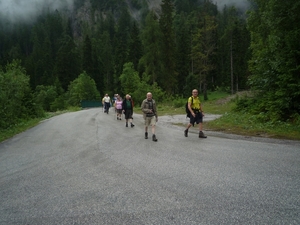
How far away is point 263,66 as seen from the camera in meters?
15.0

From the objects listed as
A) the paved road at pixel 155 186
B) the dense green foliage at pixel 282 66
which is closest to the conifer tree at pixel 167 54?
the dense green foliage at pixel 282 66

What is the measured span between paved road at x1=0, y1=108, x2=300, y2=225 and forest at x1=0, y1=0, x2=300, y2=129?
7.85 metres

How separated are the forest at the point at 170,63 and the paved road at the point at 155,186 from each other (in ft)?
25.8

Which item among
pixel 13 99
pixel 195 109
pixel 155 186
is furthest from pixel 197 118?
pixel 13 99

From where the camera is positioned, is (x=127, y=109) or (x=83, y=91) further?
(x=83, y=91)

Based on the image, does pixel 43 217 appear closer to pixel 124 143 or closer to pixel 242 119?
pixel 124 143

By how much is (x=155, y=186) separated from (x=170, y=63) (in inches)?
1727

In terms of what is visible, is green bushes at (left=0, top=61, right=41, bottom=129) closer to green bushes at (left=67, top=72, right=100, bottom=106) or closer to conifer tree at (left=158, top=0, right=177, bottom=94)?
conifer tree at (left=158, top=0, right=177, bottom=94)

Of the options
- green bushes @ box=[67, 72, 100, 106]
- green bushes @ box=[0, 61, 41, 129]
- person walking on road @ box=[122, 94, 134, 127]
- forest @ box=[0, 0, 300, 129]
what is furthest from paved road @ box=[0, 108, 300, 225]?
green bushes @ box=[67, 72, 100, 106]

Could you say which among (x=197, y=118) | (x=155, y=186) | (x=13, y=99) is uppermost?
(x=13, y=99)

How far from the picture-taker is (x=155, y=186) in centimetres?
467

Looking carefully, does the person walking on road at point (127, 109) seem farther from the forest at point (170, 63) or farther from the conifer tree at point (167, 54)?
the conifer tree at point (167, 54)

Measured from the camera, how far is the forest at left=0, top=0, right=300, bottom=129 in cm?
1303

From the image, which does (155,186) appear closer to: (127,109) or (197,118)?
(197,118)
